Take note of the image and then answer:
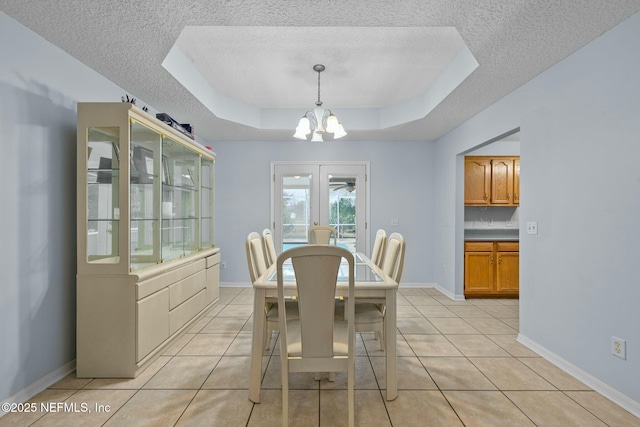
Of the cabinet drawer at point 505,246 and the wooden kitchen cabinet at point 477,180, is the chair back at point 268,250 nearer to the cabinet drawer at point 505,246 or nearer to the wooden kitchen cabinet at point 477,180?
the wooden kitchen cabinet at point 477,180

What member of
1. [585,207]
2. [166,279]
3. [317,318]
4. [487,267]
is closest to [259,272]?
[166,279]

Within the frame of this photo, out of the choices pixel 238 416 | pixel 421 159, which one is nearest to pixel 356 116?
pixel 421 159

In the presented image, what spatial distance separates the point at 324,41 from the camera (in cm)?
272

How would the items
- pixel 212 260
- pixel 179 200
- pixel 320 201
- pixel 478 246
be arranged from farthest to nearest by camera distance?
1. pixel 320 201
2. pixel 478 246
3. pixel 212 260
4. pixel 179 200

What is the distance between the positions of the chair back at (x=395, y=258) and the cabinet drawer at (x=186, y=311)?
196cm

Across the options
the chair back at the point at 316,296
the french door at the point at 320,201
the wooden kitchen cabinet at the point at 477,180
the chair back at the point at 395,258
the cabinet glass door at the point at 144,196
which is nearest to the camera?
the chair back at the point at 316,296

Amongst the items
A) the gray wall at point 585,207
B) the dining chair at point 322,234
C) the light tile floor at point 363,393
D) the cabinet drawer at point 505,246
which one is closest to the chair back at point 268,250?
the light tile floor at point 363,393

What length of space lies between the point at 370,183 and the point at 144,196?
3430 mm

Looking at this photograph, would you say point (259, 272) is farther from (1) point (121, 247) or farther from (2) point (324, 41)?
(2) point (324, 41)

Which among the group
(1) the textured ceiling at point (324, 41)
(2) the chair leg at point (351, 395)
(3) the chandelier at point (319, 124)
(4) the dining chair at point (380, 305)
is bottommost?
(2) the chair leg at point (351, 395)

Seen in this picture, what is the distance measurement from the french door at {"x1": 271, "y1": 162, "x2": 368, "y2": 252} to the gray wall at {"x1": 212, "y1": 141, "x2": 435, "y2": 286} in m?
0.13

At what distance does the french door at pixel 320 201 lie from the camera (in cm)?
519

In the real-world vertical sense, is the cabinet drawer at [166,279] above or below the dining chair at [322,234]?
below

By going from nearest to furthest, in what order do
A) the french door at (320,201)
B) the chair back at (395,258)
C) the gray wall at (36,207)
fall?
the gray wall at (36,207) → the chair back at (395,258) → the french door at (320,201)
